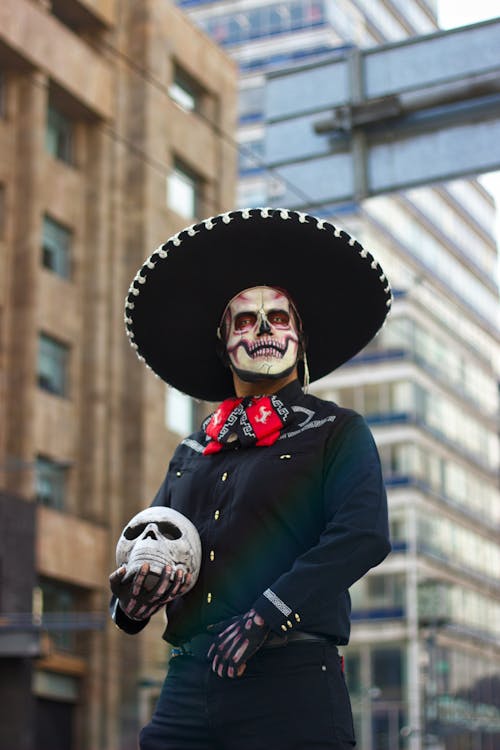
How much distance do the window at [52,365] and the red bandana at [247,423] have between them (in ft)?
105

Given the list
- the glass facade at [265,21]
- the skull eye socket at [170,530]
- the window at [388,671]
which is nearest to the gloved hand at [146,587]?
the skull eye socket at [170,530]

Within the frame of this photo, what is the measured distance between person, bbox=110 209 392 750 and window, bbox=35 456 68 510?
30899mm

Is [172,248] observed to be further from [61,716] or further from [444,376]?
[444,376]

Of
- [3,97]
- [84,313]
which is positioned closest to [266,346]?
[3,97]

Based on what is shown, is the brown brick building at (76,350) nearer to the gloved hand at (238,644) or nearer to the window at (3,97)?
the window at (3,97)

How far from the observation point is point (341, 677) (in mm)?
4555

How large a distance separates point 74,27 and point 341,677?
1492 inches

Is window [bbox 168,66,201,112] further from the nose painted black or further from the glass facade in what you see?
the nose painted black

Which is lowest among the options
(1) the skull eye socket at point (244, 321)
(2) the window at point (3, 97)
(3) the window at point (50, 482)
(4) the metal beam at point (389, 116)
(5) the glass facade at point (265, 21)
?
(1) the skull eye socket at point (244, 321)

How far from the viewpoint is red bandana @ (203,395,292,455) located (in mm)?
4805

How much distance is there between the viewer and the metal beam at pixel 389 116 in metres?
12.5

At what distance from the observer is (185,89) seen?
44844 millimetres

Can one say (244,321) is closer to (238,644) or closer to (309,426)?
(309,426)

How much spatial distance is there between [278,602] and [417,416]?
68605 millimetres
